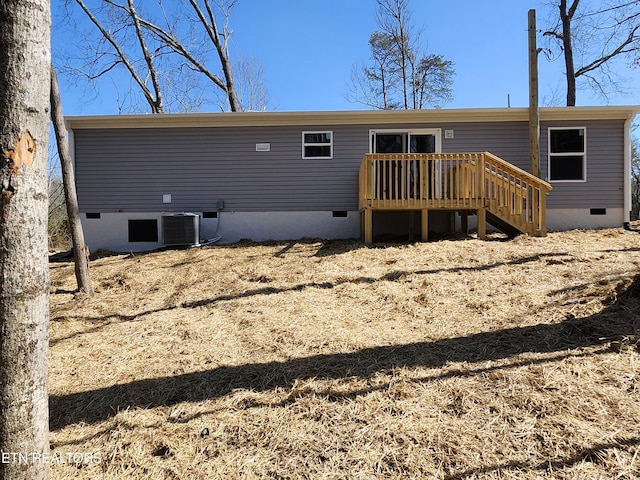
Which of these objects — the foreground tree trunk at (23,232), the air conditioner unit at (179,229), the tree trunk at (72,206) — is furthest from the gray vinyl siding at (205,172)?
the foreground tree trunk at (23,232)

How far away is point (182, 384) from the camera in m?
2.84

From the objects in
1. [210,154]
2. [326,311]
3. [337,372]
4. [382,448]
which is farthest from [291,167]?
[382,448]

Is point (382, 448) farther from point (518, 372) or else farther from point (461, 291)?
point (461, 291)

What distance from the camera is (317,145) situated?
910 cm

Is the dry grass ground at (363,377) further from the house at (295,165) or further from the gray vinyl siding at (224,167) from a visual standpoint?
the gray vinyl siding at (224,167)

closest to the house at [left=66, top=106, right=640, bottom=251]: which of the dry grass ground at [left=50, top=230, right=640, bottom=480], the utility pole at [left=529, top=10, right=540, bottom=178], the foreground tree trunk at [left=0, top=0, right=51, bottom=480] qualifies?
the utility pole at [left=529, top=10, right=540, bottom=178]

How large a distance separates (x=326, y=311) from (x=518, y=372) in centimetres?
203

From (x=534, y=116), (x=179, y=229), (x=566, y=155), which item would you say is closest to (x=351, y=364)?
(x=179, y=229)

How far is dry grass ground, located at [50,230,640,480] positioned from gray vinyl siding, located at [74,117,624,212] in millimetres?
4131

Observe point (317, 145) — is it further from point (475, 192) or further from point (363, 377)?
point (363, 377)

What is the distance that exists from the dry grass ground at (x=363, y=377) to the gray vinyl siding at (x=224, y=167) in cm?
413

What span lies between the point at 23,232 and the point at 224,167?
315 inches

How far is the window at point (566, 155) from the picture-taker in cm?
897

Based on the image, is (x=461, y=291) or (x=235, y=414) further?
(x=461, y=291)
